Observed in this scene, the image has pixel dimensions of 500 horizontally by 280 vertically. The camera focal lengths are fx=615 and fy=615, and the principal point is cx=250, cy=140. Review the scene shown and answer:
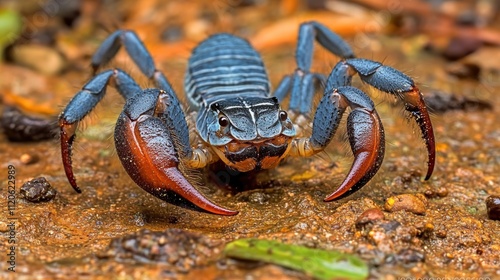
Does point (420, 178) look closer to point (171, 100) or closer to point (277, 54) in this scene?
point (171, 100)

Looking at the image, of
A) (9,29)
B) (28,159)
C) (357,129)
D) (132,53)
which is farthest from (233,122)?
(9,29)

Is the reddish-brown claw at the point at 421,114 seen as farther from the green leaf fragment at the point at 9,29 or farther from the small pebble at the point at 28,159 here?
the green leaf fragment at the point at 9,29

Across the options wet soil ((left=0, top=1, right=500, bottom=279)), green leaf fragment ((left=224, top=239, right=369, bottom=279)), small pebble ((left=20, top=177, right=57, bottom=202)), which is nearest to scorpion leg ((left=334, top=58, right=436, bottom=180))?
wet soil ((left=0, top=1, right=500, bottom=279))

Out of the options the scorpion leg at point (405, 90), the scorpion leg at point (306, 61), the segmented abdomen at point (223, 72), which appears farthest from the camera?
the scorpion leg at point (306, 61)

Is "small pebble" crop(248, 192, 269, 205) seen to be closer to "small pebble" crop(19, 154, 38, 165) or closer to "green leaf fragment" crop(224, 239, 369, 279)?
"green leaf fragment" crop(224, 239, 369, 279)

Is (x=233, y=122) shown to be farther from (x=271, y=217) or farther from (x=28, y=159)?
(x=28, y=159)

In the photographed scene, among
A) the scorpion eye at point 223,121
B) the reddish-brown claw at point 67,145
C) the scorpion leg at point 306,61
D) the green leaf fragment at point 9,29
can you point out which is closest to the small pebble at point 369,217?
the scorpion eye at point 223,121
